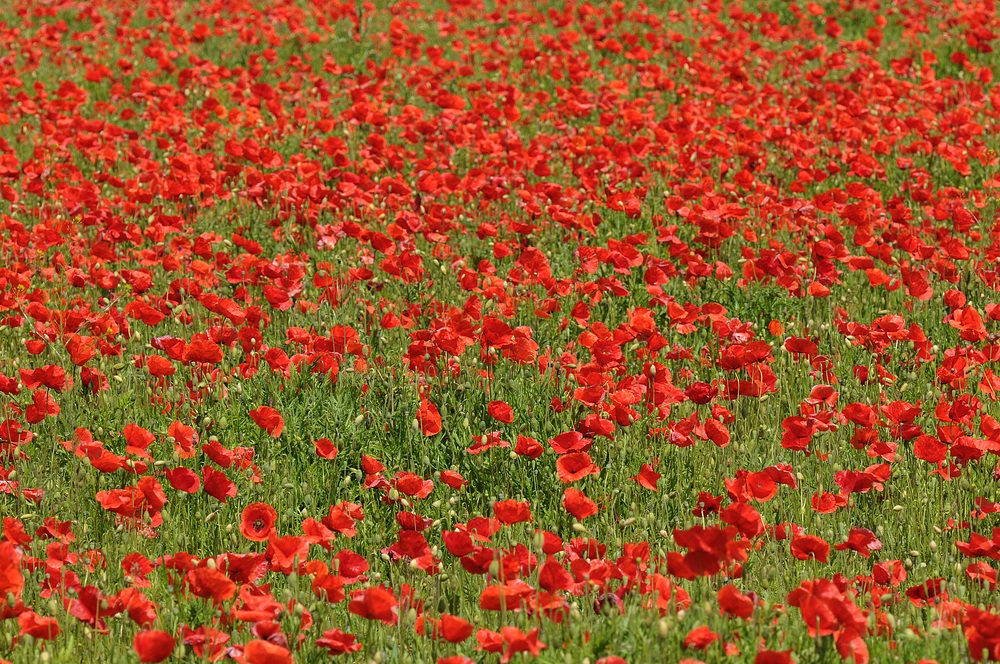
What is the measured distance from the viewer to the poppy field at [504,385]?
2787mm

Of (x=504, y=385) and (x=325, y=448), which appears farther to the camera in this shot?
(x=504, y=385)

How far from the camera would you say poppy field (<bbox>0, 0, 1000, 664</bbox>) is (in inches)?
110

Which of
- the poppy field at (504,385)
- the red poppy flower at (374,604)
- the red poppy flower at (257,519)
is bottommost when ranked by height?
the poppy field at (504,385)

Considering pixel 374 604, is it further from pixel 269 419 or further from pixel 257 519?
pixel 269 419

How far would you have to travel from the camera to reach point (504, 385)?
170 inches

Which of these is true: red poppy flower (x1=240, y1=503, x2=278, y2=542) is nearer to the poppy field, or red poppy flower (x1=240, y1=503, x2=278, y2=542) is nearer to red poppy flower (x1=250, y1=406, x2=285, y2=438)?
the poppy field

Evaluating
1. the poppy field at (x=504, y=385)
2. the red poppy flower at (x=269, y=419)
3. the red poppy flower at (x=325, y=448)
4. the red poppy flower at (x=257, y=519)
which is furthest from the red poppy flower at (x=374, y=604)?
the red poppy flower at (x=269, y=419)

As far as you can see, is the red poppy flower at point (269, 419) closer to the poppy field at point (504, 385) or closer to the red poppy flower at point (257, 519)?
the poppy field at point (504, 385)

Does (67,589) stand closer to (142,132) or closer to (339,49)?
(142,132)

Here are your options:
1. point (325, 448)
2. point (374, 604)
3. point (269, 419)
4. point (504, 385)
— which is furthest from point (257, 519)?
point (504, 385)

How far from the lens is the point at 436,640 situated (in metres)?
2.78

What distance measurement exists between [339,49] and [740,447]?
7.54 meters

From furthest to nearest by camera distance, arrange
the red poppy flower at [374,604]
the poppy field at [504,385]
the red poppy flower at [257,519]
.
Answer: the red poppy flower at [257,519], the poppy field at [504,385], the red poppy flower at [374,604]

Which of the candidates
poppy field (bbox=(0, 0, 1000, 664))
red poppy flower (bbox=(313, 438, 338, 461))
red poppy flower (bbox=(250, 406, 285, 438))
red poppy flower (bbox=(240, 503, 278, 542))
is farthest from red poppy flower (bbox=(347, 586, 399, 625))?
red poppy flower (bbox=(250, 406, 285, 438))
